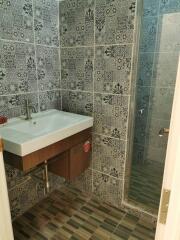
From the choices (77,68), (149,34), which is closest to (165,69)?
(149,34)

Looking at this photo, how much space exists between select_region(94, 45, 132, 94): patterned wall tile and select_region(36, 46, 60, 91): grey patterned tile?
1.45 feet

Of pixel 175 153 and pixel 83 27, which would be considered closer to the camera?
pixel 175 153

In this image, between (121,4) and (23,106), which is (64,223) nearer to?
(23,106)

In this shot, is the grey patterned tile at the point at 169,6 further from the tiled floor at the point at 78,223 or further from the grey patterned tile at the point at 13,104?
the tiled floor at the point at 78,223

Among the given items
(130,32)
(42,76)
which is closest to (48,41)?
(42,76)

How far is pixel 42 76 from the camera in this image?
69.4 inches

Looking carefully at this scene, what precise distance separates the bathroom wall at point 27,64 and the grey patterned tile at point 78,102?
103mm

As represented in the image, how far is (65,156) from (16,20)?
1.14 m

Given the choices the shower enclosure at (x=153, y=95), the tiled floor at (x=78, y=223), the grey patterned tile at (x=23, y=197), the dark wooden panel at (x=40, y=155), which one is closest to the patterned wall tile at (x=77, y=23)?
the shower enclosure at (x=153, y=95)

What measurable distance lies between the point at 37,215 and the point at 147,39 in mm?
2207

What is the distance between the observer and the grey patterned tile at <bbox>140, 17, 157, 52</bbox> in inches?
86.2

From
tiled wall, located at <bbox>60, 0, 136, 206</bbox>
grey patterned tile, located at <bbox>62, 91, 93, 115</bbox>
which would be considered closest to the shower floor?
tiled wall, located at <bbox>60, 0, 136, 206</bbox>

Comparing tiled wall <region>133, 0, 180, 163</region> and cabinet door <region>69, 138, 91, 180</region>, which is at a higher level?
tiled wall <region>133, 0, 180, 163</region>

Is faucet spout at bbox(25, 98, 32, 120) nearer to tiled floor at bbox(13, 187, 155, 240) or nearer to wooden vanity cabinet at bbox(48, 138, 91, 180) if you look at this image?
wooden vanity cabinet at bbox(48, 138, 91, 180)
